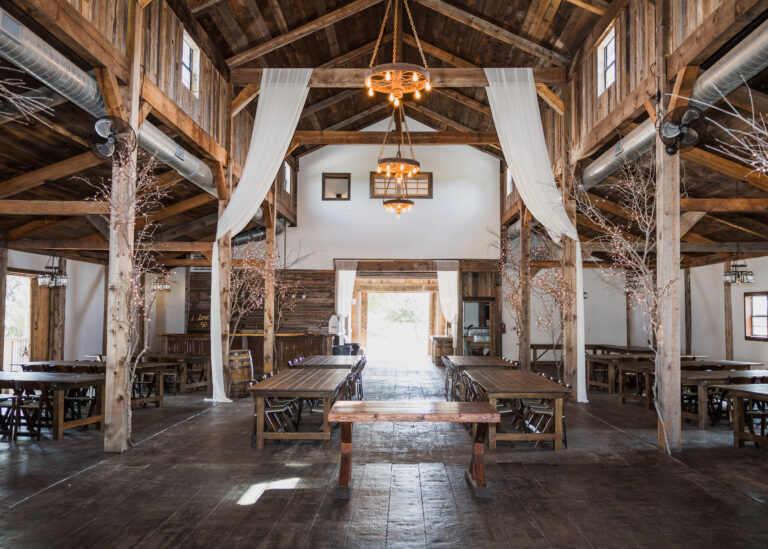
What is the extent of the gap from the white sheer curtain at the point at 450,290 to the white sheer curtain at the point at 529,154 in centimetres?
682

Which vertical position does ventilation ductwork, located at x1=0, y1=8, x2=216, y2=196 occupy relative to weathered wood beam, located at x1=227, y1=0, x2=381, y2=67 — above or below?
below

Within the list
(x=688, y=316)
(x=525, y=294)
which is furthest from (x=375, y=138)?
(x=688, y=316)

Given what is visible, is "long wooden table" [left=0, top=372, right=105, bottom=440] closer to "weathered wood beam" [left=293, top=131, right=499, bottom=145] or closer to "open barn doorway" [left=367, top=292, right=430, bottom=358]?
"weathered wood beam" [left=293, top=131, right=499, bottom=145]

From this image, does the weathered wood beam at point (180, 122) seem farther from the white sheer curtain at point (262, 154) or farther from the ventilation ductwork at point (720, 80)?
the ventilation ductwork at point (720, 80)

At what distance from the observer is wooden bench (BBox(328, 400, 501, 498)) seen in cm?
429

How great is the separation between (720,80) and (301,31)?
21.8 feet

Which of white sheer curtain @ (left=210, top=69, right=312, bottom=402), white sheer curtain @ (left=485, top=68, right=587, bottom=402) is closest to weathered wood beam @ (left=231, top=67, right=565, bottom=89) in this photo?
white sheer curtain @ (left=210, top=69, right=312, bottom=402)

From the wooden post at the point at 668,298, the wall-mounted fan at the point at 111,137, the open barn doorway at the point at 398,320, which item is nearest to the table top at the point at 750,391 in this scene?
the wooden post at the point at 668,298

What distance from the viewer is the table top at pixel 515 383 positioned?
5785mm

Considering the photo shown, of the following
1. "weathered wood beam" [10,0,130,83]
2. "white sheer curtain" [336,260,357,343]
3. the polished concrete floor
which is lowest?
the polished concrete floor

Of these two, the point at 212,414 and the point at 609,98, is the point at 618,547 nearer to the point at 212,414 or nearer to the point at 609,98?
the point at 212,414

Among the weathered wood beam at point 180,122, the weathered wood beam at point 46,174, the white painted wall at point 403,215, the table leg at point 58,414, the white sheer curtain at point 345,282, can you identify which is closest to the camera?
the table leg at point 58,414

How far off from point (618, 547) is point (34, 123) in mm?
7567

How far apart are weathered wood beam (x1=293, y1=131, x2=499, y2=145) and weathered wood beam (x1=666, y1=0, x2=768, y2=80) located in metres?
6.61
